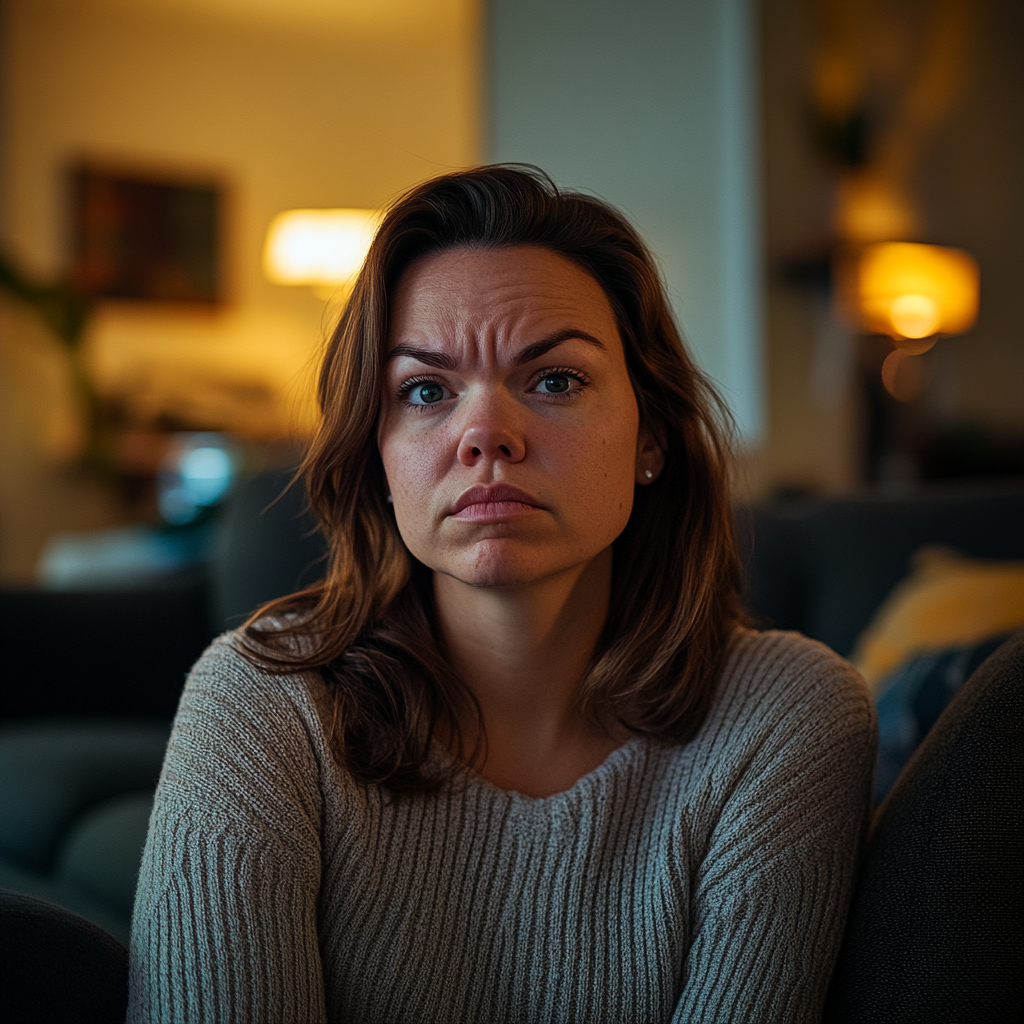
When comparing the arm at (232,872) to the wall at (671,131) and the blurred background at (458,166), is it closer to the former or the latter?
the blurred background at (458,166)

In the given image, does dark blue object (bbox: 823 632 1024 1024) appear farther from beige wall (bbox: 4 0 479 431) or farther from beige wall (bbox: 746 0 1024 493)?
beige wall (bbox: 4 0 479 431)

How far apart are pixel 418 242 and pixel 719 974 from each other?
0.66 meters

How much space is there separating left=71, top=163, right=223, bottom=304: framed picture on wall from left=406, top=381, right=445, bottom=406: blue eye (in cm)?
461

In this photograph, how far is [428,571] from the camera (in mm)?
1074

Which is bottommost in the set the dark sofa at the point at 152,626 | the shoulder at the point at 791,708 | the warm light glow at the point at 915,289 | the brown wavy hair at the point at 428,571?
the dark sofa at the point at 152,626

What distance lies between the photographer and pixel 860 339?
13.1ft

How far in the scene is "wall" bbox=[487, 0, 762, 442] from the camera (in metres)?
3.67

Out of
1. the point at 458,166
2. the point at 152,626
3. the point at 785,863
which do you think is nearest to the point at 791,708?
the point at 785,863

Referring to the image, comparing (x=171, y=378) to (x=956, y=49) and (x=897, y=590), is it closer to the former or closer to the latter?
(x=956, y=49)

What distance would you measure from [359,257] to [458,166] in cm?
52

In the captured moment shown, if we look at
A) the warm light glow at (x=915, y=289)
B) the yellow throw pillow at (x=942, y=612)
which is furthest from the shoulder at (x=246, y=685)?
the warm light glow at (x=915, y=289)

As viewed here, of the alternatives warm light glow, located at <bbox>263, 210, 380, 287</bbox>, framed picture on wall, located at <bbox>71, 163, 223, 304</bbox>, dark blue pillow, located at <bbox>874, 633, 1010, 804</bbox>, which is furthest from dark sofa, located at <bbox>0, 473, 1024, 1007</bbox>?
framed picture on wall, located at <bbox>71, 163, 223, 304</bbox>

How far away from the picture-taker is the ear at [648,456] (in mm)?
1059

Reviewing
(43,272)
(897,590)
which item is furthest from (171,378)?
(897,590)
